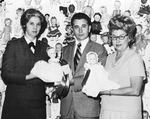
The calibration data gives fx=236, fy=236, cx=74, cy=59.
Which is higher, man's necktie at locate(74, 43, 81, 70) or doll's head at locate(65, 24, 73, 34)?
doll's head at locate(65, 24, 73, 34)

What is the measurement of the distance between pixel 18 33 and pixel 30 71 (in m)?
0.83

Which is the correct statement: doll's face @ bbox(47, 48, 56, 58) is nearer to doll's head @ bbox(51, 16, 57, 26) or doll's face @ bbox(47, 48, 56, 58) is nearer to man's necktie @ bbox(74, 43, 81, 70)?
Result: man's necktie @ bbox(74, 43, 81, 70)

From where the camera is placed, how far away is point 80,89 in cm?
229

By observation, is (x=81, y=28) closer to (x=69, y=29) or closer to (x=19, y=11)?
(x=69, y=29)

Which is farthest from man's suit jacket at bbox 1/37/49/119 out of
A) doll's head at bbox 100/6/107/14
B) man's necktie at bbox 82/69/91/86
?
doll's head at bbox 100/6/107/14

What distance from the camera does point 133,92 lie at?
6.67ft

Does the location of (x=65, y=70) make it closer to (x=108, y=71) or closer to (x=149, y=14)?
(x=108, y=71)

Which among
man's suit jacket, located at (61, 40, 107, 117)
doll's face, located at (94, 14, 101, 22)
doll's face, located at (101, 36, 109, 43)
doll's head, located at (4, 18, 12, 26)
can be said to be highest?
doll's face, located at (94, 14, 101, 22)

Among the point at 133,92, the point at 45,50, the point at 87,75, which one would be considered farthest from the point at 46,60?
the point at 133,92

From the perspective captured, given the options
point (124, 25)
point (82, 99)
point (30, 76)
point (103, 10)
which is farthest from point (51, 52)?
point (103, 10)

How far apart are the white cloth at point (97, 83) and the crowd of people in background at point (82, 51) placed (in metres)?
0.06

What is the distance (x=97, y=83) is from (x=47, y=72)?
1.77ft

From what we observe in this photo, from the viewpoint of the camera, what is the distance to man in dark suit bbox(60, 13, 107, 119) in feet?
7.77

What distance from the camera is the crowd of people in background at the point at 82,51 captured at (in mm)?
2086
